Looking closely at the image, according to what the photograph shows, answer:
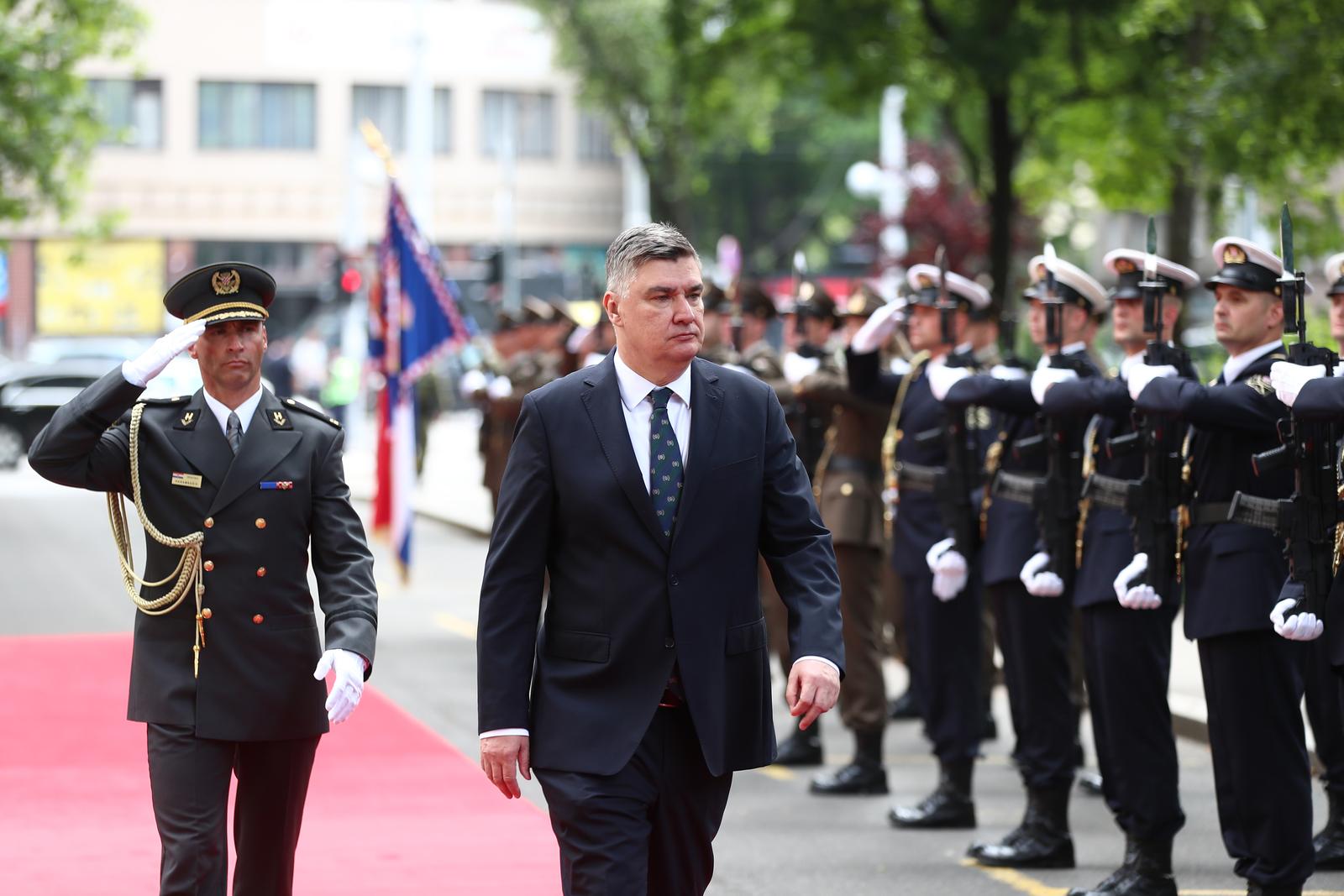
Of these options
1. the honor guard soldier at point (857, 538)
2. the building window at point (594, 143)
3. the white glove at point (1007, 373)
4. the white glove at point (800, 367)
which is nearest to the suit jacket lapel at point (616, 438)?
the white glove at point (1007, 373)

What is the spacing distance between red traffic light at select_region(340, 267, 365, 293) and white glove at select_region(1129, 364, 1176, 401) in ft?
91.0

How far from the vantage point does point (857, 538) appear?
10047 mm

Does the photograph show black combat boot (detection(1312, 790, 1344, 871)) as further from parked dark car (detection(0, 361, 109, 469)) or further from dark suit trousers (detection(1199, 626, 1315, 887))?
parked dark car (detection(0, 361, 109, 469))

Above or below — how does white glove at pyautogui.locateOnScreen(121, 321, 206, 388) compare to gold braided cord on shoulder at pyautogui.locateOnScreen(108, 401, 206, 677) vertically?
above

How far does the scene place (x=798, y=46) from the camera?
20.3m

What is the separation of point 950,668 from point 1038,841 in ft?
3.46

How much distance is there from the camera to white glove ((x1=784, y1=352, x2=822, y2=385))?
33.2 ft

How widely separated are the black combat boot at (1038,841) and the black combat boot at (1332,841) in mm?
938

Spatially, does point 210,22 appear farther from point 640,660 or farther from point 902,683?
point 640,660

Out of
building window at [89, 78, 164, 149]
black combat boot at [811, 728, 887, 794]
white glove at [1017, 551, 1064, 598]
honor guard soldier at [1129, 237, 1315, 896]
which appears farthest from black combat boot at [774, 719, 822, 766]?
building window at [89, 78, 164, 149]

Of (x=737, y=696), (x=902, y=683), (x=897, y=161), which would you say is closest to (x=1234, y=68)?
(x=902, y=683)

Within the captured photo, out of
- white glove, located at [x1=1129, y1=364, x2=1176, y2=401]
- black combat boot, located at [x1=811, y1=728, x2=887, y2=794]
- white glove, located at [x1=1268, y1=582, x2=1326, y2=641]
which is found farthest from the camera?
black combat boot, located at [x1=811, y1=728, x2=887, y2=794]

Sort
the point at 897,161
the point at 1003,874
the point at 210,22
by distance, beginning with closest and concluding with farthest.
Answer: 1. the point at 1003,874
2. the point at 897,161
3. the point at 210,22

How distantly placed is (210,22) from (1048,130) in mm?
39671
